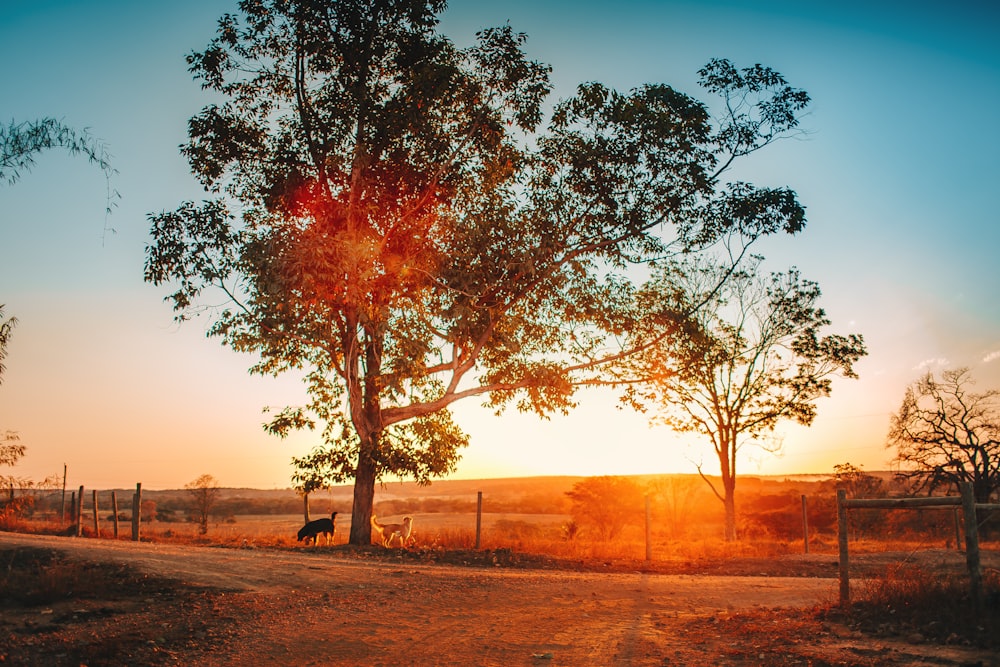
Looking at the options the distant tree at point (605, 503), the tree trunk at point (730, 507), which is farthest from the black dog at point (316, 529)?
the distant tree at point (605, 503)

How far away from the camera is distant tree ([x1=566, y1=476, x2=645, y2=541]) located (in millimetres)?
36603

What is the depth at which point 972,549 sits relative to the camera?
9000mm

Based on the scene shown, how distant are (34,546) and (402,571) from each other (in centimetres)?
692

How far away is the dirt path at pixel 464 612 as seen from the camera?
25.8 ft

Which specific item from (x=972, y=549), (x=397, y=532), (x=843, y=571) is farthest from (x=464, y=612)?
(x=397, y=532)

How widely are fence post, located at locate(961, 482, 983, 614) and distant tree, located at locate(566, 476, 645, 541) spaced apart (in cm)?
2736

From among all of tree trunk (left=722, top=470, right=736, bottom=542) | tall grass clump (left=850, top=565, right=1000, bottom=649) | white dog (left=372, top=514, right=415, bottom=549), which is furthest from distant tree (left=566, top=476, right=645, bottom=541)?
tall grass clump (left=850, top=565, right=1000, bottom=649)

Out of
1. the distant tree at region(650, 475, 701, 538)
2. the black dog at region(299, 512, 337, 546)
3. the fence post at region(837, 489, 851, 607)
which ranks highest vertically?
the fence post at region(837, 489, 851, 607)

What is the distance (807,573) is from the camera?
18.3 meters

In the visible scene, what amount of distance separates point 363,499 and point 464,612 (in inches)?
445

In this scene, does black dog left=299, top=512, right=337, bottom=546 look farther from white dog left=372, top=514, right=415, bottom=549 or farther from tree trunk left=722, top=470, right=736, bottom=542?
tree trunk left=722, top=470, right=736, bottom=542

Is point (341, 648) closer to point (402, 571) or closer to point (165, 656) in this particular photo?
point (165, 656)

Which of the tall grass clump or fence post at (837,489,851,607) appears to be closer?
the tall grass clump

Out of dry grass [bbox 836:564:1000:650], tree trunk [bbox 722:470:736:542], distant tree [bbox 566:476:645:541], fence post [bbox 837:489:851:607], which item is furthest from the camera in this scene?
distant tree [bbox 566:476:645:541]
